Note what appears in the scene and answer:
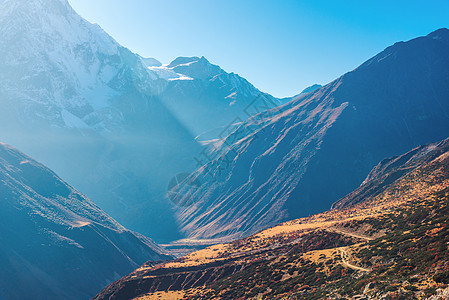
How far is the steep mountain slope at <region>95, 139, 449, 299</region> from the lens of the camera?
1152 inches

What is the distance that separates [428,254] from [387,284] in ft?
18.4

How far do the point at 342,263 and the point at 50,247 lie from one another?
14272 cm

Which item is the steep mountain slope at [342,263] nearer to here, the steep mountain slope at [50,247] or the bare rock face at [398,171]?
the bare rock face at [398,171]

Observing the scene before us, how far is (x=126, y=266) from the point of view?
170875 millimetres

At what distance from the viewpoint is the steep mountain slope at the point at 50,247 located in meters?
132

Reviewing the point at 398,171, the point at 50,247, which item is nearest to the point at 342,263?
the point at 398,171

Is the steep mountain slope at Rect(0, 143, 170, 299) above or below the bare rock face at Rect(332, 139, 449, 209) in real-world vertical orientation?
above

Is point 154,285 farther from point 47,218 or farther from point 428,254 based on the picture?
point 47,218

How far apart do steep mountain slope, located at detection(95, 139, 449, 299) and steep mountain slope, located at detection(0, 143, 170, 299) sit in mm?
64357

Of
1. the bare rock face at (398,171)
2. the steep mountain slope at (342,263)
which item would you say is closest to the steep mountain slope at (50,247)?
the steep mountain slope at (342,263)

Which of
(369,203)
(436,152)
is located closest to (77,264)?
(369,203)

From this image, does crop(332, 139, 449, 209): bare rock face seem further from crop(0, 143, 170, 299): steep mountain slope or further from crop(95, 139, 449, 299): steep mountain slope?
crop(0, 143, 170, 299): steep mountain slope

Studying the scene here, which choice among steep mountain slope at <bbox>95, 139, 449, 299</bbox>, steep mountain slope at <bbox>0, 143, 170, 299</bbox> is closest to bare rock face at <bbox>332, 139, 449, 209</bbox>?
steep mountain slope at <bbox>95, 139, 449, 299</bbox>

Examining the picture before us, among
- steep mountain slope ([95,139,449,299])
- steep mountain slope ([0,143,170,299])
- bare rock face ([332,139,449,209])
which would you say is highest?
steep mountain slope ([0,143,170,299])
